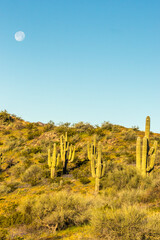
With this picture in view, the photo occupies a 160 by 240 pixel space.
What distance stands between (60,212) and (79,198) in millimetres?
1596

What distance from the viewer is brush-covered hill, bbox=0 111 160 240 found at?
687 centimetres

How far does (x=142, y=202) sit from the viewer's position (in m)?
11.7

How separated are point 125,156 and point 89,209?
1803 centimetres

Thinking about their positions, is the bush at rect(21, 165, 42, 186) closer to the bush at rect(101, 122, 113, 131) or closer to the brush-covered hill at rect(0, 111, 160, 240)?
the brush-covered hill at rect(0, 111, 160, 240)

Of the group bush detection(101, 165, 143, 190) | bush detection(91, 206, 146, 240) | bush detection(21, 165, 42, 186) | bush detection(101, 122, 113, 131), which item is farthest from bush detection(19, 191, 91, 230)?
bush detection(101, 122, 113, 131)

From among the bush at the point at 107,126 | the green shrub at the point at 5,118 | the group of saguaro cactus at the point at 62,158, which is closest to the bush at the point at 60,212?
the group of saguaro cactus at the point at 62,158

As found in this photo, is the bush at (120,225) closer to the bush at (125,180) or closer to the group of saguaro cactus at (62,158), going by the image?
the bush at (125,180)

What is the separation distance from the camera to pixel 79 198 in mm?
10539

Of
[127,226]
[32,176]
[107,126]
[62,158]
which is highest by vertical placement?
[107,126]

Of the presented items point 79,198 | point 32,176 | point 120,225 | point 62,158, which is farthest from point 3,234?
point 62,158

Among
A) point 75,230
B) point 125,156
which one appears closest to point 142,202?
point 75,230

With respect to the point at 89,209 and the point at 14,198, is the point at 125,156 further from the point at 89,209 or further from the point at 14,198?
the point at 89,209

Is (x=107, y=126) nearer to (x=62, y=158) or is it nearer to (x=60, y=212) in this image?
(x=62, y=158)

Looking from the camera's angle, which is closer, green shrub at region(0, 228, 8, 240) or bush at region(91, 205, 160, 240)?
bush at region(91, 205, 160, 240)
